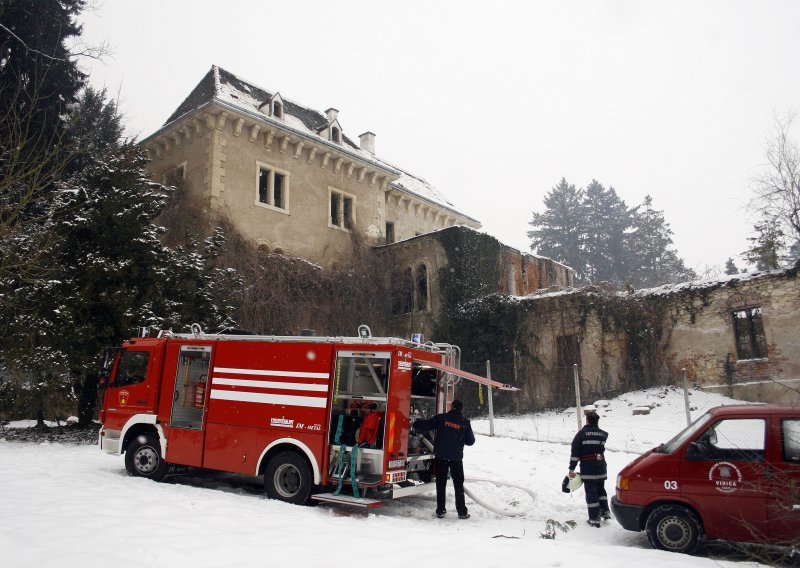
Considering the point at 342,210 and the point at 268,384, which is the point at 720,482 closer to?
the point at 268,384

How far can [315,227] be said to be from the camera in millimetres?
26250

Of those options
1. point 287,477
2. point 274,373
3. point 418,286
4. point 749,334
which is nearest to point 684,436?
point 287,477

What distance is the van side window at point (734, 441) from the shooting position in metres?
6.25

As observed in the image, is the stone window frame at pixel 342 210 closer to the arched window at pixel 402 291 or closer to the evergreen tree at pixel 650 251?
the arched window at pixel 402 291

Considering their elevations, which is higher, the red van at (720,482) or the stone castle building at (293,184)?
the stone castle building at (293,184)

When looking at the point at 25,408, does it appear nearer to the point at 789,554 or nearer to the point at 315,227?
the point at 315,227

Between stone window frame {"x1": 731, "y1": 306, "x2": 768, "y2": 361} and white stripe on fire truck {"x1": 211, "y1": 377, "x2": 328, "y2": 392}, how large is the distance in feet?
50.7

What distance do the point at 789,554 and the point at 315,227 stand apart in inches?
909

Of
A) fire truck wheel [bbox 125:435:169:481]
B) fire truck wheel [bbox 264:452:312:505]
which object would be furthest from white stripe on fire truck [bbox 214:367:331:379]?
fire truck wheel [bbox 125:435:169:481]

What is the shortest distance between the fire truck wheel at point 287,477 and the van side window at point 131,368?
3.56 m

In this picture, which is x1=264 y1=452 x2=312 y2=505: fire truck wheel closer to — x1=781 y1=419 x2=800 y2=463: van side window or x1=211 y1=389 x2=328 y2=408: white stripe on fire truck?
x1=211 y1=389 x2=328 y2=408: white stripe on fire truck

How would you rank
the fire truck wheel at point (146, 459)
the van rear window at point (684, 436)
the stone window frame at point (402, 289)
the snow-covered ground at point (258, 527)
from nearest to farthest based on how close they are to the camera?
1. the snow-covered ground at point (258, 527)
2. the van rear window at point (684, 436)
3. the fire truck wheel at point (146, 459)
4. the stone window frame at point (402, 289)

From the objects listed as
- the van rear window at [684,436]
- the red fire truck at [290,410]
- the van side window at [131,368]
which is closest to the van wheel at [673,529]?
the van rear window at [684,436]

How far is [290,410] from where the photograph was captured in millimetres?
8617
